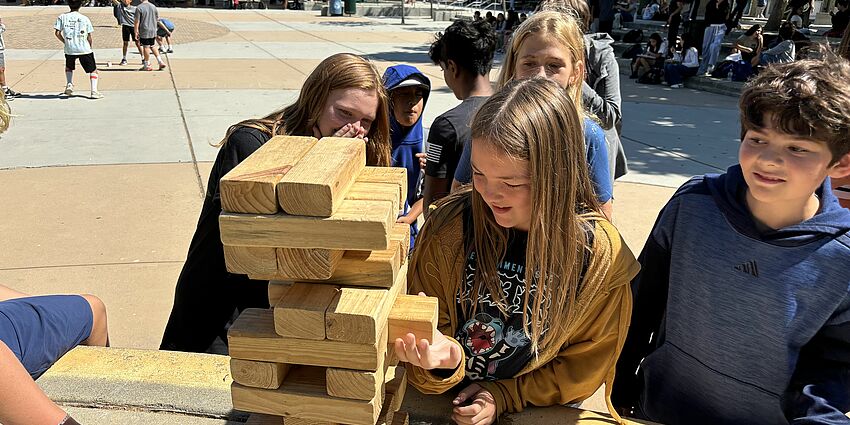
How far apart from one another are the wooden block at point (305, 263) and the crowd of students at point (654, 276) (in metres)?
0.31

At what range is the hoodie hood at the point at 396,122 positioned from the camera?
341cm

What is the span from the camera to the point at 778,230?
1869 millimetres

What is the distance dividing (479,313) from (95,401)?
1.45m

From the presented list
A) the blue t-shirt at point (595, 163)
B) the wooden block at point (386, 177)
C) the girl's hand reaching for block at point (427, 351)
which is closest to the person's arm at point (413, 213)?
the blue t-shirt at point (595, 163)

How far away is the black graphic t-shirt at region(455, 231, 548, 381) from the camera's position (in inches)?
74.7

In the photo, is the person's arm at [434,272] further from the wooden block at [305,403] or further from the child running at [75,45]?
the child running at [75,45]

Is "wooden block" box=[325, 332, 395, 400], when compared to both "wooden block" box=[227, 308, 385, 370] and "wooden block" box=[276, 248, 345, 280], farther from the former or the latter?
"wooden block" box=[276, 248, 345, 280]

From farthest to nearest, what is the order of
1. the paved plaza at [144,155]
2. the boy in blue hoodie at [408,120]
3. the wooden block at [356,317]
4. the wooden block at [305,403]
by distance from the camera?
the paved plaza at [144,155], the boy in blue hoodie at [408,120], the wooden block at [305,403], the wooden block at [356,317]

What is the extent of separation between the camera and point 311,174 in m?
1.41

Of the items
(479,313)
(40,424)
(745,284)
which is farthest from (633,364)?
(40,424)

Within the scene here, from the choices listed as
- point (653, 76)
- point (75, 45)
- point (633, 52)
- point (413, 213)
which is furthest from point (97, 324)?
point (633, 52)

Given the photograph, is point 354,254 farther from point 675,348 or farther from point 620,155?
point 620,155

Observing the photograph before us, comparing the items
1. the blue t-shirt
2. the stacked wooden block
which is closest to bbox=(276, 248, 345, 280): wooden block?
the stacked wooden block

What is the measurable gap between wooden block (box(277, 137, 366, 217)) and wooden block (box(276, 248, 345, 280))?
0.10 m
